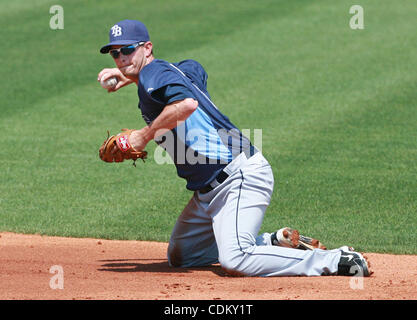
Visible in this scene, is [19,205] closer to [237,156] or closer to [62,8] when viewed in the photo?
[237,156]

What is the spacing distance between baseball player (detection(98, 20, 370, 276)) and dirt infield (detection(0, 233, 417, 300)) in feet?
0.44

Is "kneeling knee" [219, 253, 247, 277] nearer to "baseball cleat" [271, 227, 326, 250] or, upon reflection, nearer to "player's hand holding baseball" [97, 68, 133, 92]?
"baseball cleat" [271, 227, 326, 250]

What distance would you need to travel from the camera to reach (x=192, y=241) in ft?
20.1

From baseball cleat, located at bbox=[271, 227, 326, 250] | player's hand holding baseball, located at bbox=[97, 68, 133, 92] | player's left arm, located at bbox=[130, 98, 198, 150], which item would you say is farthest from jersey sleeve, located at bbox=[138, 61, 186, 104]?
baseball cleat, located at bbox=[271, 227, 326, 250]

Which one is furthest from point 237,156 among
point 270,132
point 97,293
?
point 270,132

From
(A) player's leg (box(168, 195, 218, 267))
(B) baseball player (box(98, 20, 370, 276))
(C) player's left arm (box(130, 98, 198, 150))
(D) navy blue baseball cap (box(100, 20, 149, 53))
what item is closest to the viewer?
(C) player's left arm (box(130, 98, 198, 150))

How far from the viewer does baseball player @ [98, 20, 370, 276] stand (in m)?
5.41

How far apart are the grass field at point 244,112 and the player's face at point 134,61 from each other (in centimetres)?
195

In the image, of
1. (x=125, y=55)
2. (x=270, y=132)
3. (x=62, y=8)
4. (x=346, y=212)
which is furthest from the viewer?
(x=62, y=8)

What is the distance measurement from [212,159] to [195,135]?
8.4 inches

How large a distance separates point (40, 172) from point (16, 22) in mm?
7338

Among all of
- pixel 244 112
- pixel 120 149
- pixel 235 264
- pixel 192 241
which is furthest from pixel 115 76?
pixel 244 112

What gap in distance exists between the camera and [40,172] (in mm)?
9023

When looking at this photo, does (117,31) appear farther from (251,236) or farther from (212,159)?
Result: (251,236)
